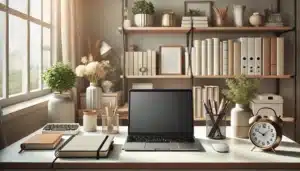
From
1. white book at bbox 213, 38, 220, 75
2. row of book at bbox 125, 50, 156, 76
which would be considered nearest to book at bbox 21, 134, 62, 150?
row of book at bbox 125, 50, 156, 76

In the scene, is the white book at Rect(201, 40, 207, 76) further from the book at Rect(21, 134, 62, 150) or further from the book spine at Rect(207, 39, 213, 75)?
the book at Rect(21, 134, 62, 150)

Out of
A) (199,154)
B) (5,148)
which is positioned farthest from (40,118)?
(199,154)

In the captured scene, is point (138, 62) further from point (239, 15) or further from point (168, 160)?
point (168, 160)

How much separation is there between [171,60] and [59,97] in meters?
1.54

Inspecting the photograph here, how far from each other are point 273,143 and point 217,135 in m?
0.37

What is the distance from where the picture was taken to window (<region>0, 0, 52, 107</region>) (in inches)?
98.0

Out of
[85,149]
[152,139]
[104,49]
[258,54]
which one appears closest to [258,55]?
[258,54]

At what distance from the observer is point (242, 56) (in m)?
3.71

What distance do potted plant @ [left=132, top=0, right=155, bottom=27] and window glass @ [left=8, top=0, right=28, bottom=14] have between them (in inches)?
46.8

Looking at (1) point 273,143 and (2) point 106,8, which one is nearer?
(1) point 273,143

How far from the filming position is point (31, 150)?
1.86 meters

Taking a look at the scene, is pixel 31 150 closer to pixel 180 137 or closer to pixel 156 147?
pixel 156 147

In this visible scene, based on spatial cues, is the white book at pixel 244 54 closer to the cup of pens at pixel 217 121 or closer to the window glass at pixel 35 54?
the cup of pens at pixel 217 121

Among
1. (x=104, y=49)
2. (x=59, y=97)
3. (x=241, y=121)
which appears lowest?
(x=241, y=121)
